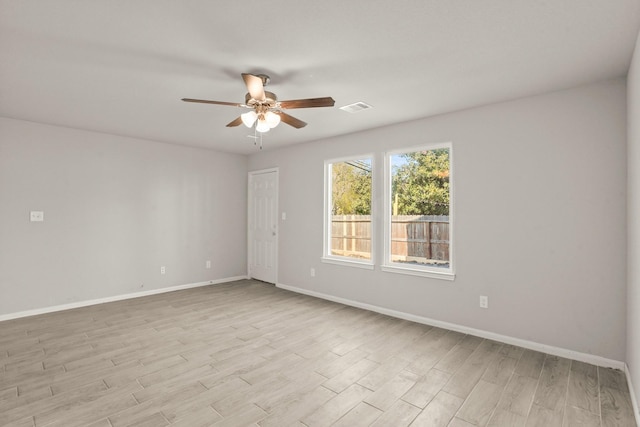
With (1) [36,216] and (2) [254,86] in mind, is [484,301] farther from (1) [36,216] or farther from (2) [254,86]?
(1) [36,216]

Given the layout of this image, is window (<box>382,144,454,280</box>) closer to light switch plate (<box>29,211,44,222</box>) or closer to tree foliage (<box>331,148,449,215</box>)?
tree foliage (<box>331,148,449,215</box>)

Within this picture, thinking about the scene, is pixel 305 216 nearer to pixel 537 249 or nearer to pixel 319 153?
pixel 319 153

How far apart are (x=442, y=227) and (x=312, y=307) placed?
6.78 feet

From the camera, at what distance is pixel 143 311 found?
14.3 feet

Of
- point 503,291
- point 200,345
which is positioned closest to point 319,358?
point 200,345

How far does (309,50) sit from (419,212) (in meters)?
2.50

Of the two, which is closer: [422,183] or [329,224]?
[422,183]

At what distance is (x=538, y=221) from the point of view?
10.3 feet

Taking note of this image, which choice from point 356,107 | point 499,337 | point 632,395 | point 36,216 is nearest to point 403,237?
point 499,337

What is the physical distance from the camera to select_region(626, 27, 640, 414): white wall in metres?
2.12

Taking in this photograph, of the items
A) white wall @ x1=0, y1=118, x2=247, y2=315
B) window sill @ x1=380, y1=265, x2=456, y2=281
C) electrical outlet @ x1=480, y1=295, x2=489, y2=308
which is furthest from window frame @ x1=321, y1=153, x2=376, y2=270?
white wall @ x1=0, y1=118, x2=247, y2=315

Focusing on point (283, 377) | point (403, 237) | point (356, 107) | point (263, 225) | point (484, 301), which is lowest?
point (283, 377)

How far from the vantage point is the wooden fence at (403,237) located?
3.93 m

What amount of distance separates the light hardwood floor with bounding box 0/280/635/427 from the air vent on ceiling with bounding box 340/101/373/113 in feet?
8.20
